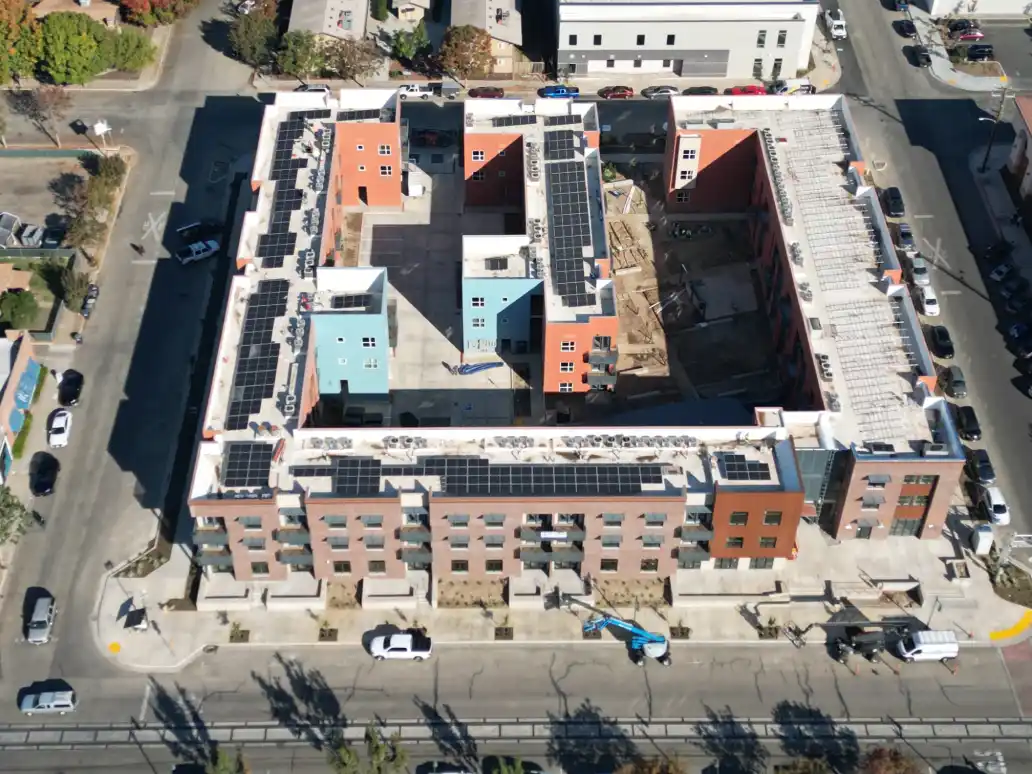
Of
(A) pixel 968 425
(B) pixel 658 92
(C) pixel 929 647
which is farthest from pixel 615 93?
(C) pixel 929 647

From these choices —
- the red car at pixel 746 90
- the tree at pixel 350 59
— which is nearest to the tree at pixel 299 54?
the tree at pixel 350 59

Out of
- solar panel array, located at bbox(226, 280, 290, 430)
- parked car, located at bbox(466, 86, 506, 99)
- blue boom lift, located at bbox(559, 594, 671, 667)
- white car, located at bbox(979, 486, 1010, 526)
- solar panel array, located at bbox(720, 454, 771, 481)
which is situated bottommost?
blue boom lift, located at bbox(559, 594, 671, 667)

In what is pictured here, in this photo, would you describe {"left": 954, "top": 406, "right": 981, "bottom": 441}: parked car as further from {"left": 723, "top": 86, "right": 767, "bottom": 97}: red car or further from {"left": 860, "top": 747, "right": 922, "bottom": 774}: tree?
{"left": 723, "top": 86, "right": 767, "bottom": 97}: red car

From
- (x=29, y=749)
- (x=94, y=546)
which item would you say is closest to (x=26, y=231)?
(x=94, y=546)

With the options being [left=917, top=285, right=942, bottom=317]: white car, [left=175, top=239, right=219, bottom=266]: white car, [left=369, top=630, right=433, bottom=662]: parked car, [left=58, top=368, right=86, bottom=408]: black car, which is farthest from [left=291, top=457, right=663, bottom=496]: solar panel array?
[left=917, top=285, right=942, bottom=317]: white car

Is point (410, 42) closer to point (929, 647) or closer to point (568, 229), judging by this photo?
point (568, 229)

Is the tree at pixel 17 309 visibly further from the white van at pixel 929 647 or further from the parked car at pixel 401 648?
the white van at pixel 929 647
